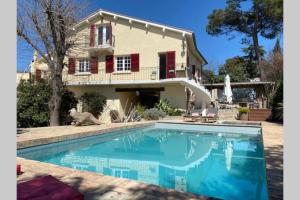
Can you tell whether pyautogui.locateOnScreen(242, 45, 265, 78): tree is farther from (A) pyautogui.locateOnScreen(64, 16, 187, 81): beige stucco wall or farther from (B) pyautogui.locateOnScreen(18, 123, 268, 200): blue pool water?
(B) pyautogui.locateOnScreen(18, 123, 268, 200): blue pool water

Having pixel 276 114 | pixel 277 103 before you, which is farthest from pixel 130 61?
pixel 276 114

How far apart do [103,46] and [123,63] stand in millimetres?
2158

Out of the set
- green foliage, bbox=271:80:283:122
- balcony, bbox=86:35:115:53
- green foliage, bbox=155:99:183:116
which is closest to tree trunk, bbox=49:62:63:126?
balcony, bbox=86:35:115:53

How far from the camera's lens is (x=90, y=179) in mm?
3957

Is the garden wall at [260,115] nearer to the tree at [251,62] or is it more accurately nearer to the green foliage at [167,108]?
the green foliage at [167,108]

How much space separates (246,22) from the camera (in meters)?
27.3

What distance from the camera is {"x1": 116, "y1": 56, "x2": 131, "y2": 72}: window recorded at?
20.0m

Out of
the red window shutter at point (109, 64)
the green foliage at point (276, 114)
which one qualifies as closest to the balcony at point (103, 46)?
the red window shutter at point (109, 64)

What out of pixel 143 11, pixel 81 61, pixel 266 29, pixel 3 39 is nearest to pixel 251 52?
pixel 266 29

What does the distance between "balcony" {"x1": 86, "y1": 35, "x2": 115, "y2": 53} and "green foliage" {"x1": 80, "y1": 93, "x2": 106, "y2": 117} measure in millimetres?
3954

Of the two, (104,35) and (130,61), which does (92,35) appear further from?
(130,61)

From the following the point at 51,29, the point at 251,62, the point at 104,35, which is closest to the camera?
the point at 51,29

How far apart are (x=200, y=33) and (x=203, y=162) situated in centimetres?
2534

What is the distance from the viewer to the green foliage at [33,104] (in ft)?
45.1
